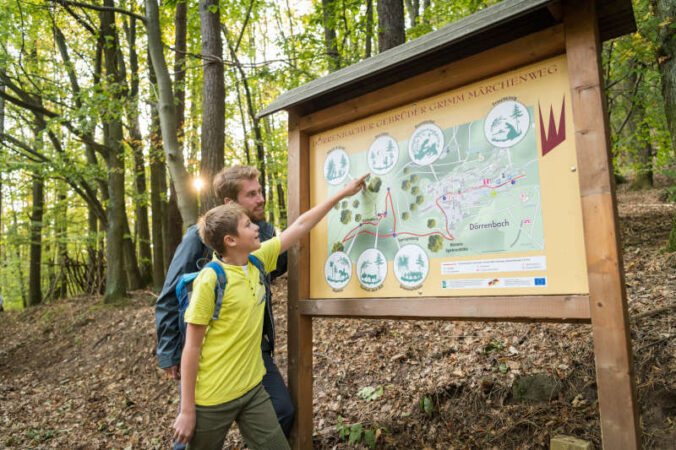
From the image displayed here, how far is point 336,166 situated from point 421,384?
218cm

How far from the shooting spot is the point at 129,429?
16.2 ft

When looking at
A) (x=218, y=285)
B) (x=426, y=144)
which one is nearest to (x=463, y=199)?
(x=426, y=144)

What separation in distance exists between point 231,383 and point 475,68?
211cm

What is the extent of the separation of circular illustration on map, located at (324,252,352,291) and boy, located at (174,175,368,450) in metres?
0.50

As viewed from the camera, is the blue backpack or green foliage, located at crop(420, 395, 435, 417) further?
green foliage, located at crop(420, 395, 435, 417)

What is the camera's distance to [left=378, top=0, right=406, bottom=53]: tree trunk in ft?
16.6

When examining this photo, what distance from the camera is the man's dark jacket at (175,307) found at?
8.34 feet

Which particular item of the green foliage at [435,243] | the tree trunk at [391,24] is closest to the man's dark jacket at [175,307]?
the green foliage at [435,243]

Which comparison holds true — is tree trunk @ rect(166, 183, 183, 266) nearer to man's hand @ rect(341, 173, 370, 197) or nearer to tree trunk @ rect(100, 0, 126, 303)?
tree trunk @ rect(100, 0, 126, 303)

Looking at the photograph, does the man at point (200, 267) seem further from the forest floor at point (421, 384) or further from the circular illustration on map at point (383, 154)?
the forest floor at point (421, 384)

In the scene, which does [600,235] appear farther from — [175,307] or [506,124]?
[175,307]

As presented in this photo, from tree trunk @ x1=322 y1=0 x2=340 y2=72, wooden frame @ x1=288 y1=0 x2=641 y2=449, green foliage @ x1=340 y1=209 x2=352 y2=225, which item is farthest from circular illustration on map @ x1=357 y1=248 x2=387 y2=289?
tree trunk @ x1=322 y1=0 x2=340 y2=72

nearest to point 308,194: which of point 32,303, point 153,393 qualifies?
point 153,393

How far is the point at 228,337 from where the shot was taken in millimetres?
2281
